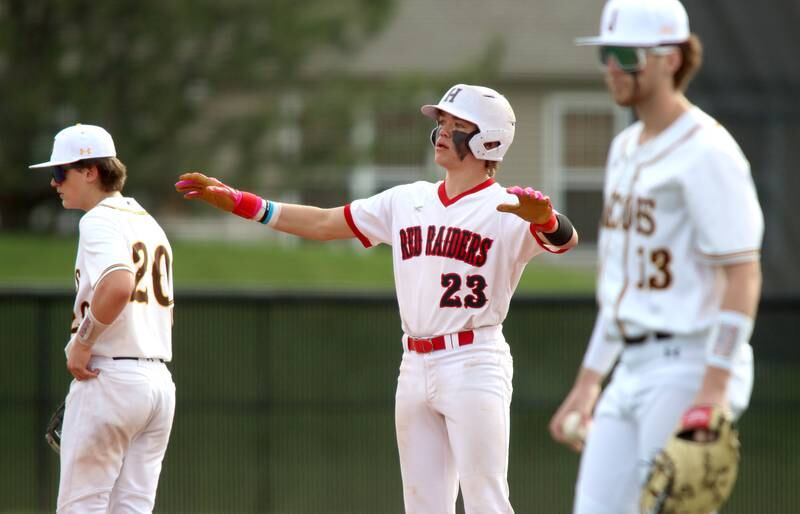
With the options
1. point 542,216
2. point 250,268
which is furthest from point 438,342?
point 250,268

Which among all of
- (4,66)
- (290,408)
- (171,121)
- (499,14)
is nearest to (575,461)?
(290,408)

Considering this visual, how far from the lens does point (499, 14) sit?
22.1m

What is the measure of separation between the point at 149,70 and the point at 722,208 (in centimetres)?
1194

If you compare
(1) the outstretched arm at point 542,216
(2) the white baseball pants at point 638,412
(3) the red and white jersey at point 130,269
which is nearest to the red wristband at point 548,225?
(1) the outstretched arm at point 542,216

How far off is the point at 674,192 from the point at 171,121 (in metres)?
11.7

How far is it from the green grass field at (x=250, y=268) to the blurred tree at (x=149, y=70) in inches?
32.4

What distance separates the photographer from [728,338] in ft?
13.3

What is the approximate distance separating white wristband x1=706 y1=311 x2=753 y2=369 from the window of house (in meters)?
17.7

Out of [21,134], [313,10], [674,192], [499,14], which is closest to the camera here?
[674,192]

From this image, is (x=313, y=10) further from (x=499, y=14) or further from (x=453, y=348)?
(x=453, y=348)

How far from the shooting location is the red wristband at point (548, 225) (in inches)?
215

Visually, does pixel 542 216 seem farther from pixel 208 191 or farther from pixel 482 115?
pixel 208 191

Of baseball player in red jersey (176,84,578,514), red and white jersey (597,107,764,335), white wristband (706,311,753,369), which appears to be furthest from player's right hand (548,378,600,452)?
baseball player in red jersey (176,84,578,514)

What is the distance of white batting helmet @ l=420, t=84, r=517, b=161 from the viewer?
5973 mm
